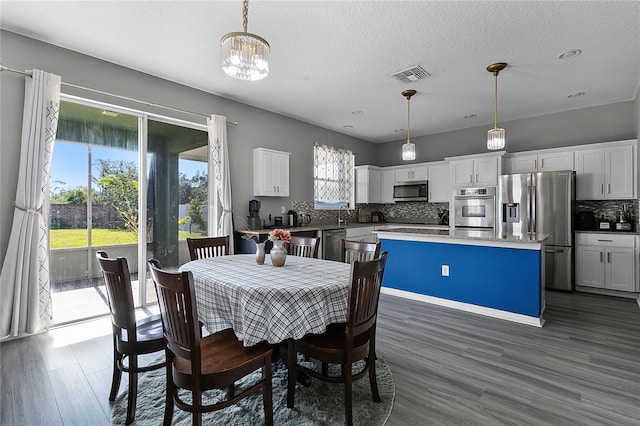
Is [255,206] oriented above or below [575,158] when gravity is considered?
below

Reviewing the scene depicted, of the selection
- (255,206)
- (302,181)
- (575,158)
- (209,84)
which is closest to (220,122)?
(209,84)

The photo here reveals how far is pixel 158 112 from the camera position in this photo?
12.5 ft

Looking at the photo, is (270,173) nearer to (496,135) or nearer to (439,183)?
(496,135)

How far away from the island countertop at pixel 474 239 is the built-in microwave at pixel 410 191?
2524 mm

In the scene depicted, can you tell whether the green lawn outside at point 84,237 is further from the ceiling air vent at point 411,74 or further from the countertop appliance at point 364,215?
the countertop appliance at point 364,215

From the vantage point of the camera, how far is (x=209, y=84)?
401 cm

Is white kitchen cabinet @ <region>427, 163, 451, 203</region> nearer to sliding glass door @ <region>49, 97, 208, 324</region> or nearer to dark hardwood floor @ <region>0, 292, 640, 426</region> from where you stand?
dark hardwood floor @ <region>0, 292, 640, 426</region>

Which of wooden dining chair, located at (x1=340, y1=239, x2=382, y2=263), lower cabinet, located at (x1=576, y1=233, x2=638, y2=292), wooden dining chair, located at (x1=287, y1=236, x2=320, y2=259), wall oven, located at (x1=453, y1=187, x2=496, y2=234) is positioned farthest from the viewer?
wall oven, located at (x1=453, y1=187, x2=496, y2=234)

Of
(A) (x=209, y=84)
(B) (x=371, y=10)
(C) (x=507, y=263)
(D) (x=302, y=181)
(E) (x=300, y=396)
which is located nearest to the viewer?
(E) (x=300, y=396)

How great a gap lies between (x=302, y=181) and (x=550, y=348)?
14.1 ft

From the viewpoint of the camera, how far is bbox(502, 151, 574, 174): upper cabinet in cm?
481

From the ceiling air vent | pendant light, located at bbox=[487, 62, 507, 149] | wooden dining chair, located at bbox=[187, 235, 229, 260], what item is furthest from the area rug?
the ceiling air vent

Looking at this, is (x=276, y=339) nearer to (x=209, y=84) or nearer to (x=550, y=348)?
(x=550, y=348)

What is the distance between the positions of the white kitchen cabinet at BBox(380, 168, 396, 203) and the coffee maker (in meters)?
3.47
